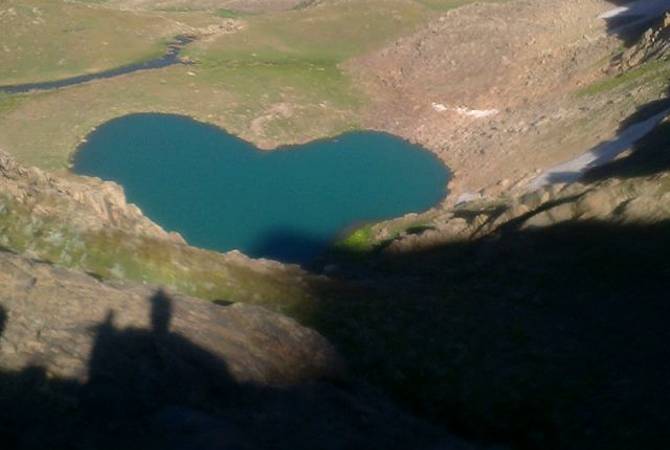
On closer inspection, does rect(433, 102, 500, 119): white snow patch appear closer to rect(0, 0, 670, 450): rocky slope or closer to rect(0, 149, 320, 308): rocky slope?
rect(0, 0, 670, 450): rocky slope

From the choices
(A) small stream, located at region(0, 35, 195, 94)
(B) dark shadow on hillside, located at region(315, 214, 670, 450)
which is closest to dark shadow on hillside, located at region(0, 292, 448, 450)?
(B) dark shadow on hillside, located at region(315, 214, 670, 450)

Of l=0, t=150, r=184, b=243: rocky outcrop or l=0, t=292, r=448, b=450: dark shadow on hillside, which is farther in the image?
→ l=0, t=150, r=184, b=243: rocky outcrop

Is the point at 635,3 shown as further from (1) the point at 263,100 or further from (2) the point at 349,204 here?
(2) the point at 349,204

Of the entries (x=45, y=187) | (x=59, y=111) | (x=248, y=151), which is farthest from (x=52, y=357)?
(x=59, y=111)

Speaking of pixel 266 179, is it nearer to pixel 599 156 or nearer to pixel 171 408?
pixel 599 156

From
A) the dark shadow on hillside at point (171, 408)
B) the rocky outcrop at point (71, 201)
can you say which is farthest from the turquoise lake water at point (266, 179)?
the dark shadow on hillside at point (171, 408)

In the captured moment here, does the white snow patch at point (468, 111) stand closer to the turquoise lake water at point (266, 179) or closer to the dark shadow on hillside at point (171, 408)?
the turquoise lake water at point (266, 179)

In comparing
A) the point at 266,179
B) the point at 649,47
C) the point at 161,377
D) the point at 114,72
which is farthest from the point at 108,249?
the point at 114,72
